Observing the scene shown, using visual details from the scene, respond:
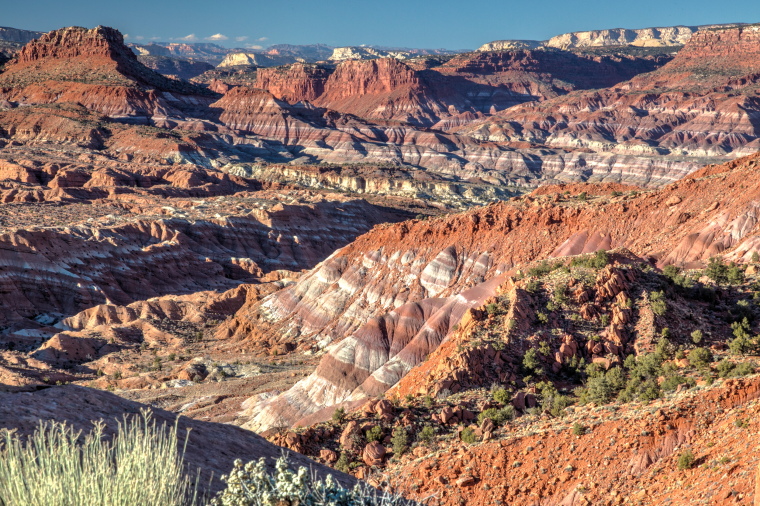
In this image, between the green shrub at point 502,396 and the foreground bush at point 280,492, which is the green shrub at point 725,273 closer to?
the green shrub at point 502,396

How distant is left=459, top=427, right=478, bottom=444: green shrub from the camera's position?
20328 millimetres

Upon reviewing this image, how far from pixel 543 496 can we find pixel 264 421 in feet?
48.6

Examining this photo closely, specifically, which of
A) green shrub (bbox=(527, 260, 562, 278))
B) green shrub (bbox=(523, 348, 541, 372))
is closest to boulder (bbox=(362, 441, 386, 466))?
green shrub (bbox=(523, 348, 541, 372))

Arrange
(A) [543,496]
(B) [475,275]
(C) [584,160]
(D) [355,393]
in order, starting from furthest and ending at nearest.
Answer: (C) [584,160] → (B) [475,275] → (D) [355,393] → (A) [543,496]

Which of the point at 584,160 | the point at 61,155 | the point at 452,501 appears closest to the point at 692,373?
the point at 452,501

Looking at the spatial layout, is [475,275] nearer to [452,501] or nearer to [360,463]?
[360,463]

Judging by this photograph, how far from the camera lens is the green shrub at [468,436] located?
2033 centimetres

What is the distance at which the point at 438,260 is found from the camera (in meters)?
45.2

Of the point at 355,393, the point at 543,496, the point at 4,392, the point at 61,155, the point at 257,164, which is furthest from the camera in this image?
the point at 257,164

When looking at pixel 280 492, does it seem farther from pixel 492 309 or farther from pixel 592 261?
pixel 592 261

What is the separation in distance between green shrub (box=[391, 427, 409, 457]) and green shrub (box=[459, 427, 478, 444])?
61.2 inches

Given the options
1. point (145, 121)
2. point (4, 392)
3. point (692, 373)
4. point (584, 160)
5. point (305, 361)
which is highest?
point (145, 121)

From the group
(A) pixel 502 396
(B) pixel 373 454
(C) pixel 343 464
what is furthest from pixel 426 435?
(A) pixel 502 396

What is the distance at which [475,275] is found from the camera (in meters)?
43.4
